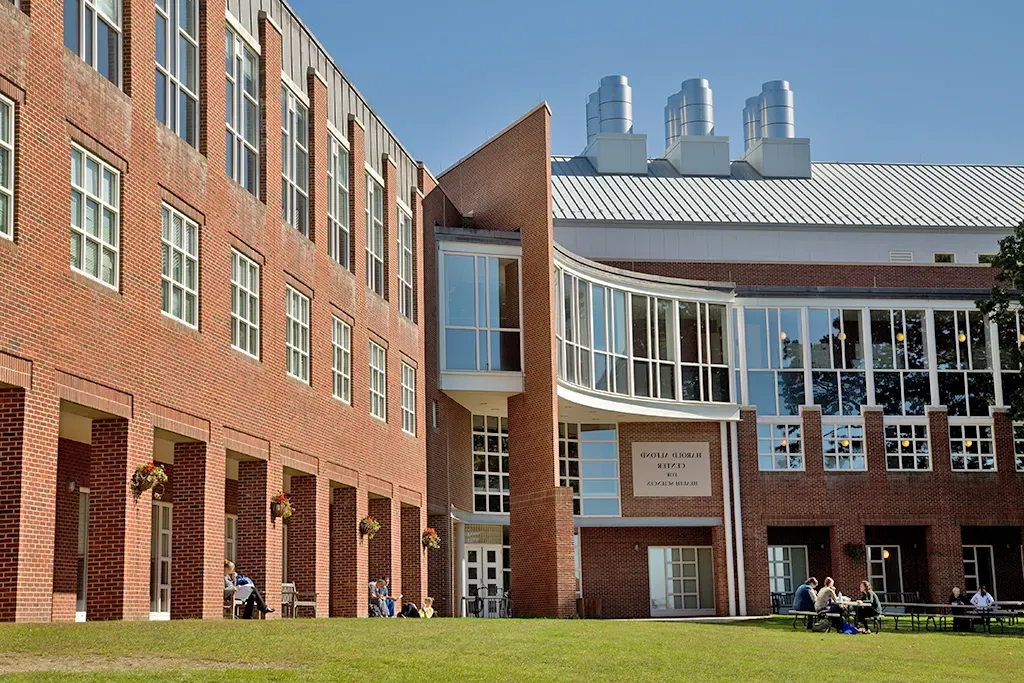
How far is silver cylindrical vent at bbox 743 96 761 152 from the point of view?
6222 centimetres

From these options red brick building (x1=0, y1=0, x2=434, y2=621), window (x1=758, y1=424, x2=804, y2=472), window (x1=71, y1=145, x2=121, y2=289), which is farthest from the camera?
window (x1=758, y1=424, x2=804, y2=472)

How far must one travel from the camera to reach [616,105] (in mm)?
62656

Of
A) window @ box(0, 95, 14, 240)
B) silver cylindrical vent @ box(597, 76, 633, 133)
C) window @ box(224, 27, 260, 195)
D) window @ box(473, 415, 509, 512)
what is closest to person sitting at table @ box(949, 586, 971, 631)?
window @ box(473, 415, 509, 512)

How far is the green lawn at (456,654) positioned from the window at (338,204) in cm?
925

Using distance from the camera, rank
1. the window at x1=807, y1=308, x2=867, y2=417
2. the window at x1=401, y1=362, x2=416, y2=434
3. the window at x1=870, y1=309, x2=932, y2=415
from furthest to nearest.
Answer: the window at x1=870, y1=309, x2=932, y2=415 → the window at x1=807, y1=308, x2=867, y2=417 → the window at x1=401, y1=362, x2=416, y2=434

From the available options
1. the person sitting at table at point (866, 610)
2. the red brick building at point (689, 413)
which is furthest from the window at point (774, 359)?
the person sitting at table at point (866, 610)

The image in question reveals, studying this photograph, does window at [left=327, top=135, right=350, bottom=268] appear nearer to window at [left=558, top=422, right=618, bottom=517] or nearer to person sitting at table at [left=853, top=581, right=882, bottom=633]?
person sitting at table at [left=853, top=581, right=882, bottom=633]

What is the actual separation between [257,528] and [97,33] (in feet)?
30.5

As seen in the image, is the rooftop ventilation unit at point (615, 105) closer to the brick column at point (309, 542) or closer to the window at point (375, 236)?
the window at point (375, 236)

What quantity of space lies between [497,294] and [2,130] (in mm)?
20789

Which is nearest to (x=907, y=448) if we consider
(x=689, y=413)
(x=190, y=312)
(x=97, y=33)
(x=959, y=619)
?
(x=689, y=413)

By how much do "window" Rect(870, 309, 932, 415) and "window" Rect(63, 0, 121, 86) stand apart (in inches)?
1130

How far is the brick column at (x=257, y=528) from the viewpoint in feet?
81.0

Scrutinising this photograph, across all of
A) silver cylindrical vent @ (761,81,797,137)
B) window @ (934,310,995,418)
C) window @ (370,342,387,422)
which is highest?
silver cylindrical vent @ (761,81,797,137)
